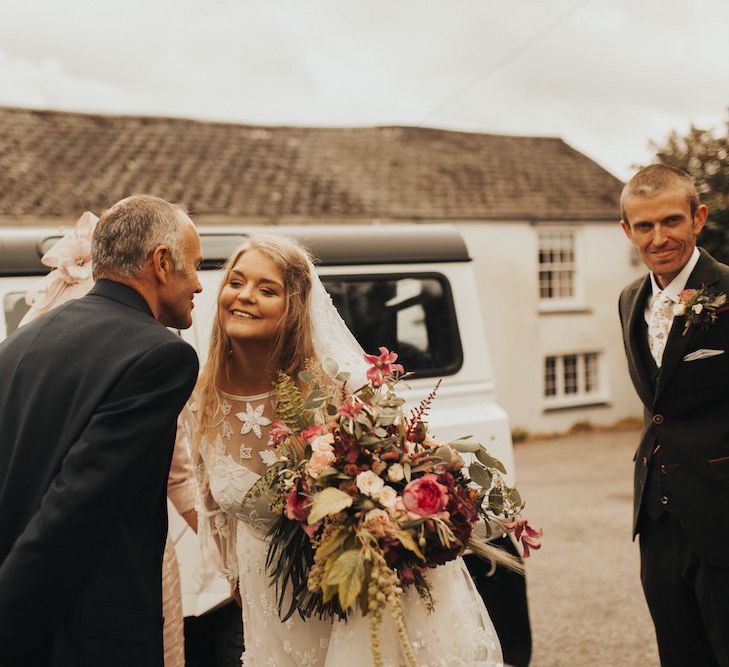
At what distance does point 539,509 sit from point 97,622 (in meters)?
7.71

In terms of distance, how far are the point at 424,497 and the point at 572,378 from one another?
15.7 metres

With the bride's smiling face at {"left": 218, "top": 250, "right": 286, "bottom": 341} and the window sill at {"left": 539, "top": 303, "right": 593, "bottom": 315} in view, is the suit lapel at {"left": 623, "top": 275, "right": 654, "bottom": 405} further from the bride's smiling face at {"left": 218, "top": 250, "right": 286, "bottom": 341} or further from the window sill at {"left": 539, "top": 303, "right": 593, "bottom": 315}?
the window sill at {"left": 539, "top": 303, "right": 593, "bottom": 315}

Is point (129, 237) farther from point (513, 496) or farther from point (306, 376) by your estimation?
point (513, 496)

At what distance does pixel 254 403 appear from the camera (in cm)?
277

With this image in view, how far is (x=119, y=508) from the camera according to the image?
1952 millimetres

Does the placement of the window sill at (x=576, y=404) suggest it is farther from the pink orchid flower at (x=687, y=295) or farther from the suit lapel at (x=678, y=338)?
the pink orchid flower at (x=687, y=295)

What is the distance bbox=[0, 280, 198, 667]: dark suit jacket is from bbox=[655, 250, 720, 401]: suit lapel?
1885mm

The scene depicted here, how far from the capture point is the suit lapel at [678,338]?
291 centimetres

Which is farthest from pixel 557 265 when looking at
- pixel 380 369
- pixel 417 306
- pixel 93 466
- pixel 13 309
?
pixel 93 466

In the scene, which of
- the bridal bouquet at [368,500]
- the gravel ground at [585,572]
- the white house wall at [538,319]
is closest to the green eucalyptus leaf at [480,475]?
the bridal bouquet at [368,500]

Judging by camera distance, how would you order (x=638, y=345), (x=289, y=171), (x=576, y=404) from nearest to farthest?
(x=638, y=345), (x=289, y=171), (x=576, y=404)

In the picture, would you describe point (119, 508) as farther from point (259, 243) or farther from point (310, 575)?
point (259, 243)

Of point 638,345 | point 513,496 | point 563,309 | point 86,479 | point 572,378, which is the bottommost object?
point 572,378

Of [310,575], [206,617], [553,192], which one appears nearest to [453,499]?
[310,575]
